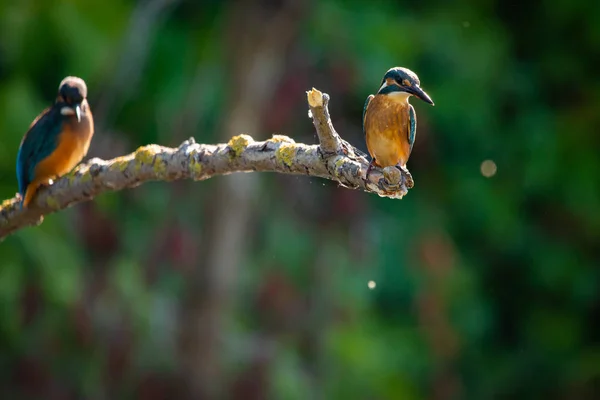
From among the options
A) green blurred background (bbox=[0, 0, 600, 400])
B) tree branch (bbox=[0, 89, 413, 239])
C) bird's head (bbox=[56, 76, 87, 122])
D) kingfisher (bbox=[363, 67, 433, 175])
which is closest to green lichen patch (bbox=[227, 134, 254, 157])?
tree branch (bbox=[0, 89, 413, 239])

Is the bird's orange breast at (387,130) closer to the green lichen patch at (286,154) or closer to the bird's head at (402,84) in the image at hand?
the bird's head at (402,84)

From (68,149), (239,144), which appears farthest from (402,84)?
(68,149)

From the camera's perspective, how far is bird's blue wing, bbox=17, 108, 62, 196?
383 cm

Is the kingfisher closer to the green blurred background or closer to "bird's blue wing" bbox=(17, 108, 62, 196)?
"bird's blue wing" bbox=(17, 108, 62, 196)

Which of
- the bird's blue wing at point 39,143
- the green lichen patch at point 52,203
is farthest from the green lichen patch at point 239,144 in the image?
the bird's blue wing at point 39,143

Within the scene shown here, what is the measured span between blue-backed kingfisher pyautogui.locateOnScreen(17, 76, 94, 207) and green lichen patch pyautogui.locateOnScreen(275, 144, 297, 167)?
5.36ft

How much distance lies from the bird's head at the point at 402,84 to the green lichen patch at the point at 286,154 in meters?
0.65

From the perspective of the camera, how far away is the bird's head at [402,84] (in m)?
2.96

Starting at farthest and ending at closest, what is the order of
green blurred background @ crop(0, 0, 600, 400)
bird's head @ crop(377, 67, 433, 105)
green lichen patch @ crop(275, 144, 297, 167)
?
green blurred background @ crop(0, 0, 600, 400) → bird's head @ crop(377, 67, 433, 105) → green lichen patch @ crop(275, 144, 297, 167)

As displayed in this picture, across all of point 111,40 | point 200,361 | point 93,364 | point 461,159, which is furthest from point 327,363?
point 111,40

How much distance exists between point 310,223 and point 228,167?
19.2ft

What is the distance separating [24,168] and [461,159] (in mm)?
6166

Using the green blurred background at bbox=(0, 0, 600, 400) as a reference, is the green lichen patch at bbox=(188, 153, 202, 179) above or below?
below

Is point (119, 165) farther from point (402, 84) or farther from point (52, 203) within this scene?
point (402, 84)
